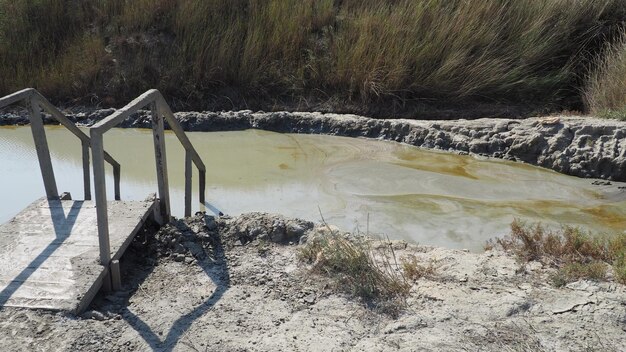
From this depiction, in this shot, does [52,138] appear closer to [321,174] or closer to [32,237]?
[321,174]

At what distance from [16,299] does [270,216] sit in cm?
192

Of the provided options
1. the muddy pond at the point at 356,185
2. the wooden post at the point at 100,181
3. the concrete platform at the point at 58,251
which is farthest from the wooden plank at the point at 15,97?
the muddy pond at the point at 356,185

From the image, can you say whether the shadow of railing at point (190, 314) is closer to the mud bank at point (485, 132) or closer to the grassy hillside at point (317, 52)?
the mud bank at point (485, 132)

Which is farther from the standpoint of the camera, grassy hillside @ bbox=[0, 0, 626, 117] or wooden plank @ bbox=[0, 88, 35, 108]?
grassy hillside @ bbox=[0, 0, 626, 117]

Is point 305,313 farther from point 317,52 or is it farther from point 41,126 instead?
point 317,52

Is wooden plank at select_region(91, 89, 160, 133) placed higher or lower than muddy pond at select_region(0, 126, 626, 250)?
A: higher

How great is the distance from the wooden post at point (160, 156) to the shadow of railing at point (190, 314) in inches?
27.1

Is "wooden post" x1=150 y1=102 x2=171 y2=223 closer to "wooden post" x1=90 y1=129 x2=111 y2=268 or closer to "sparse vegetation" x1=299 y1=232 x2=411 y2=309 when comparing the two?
"wooden post" x1=90 y1=129 x2=111 y2=268

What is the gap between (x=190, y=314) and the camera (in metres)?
3.82

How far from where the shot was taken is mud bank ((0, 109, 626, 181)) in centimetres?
755

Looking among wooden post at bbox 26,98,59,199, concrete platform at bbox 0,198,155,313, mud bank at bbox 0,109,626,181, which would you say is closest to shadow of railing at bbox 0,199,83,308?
concrete platform at bbox 0,198,155,313

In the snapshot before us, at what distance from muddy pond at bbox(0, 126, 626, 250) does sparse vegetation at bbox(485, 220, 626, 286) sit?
92 centimetres

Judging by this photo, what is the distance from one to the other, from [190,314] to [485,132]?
5.56 metres

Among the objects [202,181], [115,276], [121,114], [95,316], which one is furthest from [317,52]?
[95,316]
